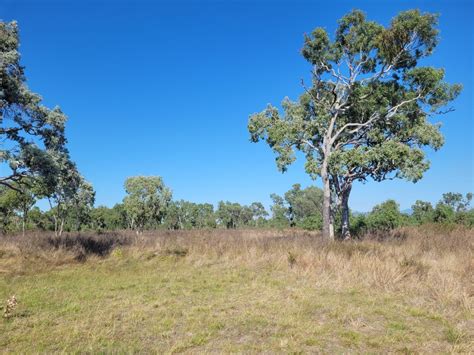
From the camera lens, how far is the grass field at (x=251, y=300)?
198 inches

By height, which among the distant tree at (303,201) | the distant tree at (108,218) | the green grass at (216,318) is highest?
the distant tree at (303,201)

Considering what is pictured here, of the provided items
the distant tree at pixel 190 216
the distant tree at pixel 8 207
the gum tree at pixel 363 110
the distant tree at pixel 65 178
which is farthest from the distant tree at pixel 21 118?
the distant tree at pixel 190 216

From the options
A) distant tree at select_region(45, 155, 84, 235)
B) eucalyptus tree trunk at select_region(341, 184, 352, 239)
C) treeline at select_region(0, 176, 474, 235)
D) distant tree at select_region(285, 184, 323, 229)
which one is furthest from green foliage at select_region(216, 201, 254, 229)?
distant tree at select_region(45, 155, 84, 235)

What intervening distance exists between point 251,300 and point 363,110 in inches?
589

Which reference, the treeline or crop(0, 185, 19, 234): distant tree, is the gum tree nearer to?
the treeline

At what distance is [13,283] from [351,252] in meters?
10.6

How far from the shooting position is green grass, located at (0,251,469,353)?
4.90 meters

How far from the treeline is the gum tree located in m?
5.00

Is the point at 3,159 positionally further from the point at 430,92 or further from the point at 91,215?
the point at 91,215

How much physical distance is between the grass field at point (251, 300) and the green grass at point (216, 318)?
0.02 m

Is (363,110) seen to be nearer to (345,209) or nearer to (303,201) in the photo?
(345,209)

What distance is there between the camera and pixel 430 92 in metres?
18.4

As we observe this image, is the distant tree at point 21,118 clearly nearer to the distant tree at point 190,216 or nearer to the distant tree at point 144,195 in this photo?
the distant tree at point 144,195

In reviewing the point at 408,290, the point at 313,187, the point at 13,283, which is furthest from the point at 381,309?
Result: the point at 313,187
